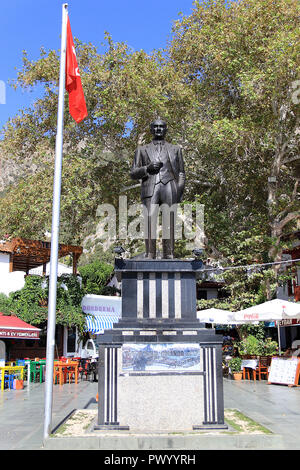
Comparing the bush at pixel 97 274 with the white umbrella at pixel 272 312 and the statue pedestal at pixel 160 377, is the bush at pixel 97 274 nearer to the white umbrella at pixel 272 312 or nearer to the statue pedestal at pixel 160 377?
the white umbrella at pixel 272 312

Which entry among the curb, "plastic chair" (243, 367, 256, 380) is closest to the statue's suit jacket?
the curb

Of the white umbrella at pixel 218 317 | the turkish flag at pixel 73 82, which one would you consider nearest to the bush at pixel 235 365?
the white umbrella at pixel 218 317

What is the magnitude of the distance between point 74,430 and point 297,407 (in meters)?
5.65

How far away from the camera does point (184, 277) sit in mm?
7852

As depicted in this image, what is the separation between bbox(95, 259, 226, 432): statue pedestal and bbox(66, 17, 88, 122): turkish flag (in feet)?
13.9

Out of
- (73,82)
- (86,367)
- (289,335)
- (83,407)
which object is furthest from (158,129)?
(289,335)

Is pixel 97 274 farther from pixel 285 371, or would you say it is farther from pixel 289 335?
pixel 285 371

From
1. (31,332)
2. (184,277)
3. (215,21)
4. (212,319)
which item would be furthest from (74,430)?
(215,21)

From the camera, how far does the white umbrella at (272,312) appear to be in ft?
48.5

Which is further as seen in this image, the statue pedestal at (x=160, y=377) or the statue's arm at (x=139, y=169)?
the statue's arm at (x=139, y=169)

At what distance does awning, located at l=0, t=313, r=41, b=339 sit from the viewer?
14.3 metres

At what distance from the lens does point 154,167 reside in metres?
8.38

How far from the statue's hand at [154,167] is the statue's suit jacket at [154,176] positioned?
0.23 ft
